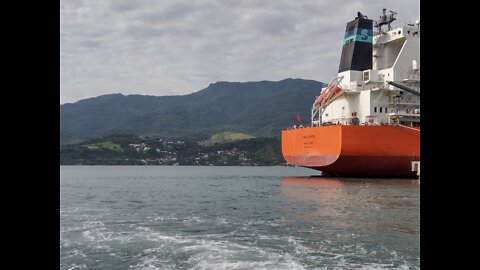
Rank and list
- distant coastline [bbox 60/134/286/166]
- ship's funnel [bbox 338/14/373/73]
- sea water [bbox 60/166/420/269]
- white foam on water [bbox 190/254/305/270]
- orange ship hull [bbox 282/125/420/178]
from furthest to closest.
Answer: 1. distant coastline [bbox 60/134/286/166]
2. ship's funnel [bbox 338/14/373/73]
3. orange ship hull [bbox 282/125/420/178]
4. sea water [bbox 60/166/420/269]
5. white foam on water [bbox 190/254/305/270]

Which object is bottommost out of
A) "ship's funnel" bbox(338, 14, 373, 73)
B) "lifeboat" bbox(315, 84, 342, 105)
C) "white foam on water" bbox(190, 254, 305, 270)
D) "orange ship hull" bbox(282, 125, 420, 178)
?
"white foam on water" bbox(190, 254, 305, 270)

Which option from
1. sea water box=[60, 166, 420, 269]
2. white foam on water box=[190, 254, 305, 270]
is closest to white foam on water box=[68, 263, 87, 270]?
sea water box=[60, 166, 420, 269]

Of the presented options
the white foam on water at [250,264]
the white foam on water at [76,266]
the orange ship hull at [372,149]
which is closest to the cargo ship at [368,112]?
the orange ship hull at [372,149]

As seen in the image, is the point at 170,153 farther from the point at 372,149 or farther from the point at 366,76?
the point at 372,149

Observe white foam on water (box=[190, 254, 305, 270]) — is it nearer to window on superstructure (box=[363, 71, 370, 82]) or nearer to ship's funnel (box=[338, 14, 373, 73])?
window on superstructure (box=[363, 71, 370, 82])

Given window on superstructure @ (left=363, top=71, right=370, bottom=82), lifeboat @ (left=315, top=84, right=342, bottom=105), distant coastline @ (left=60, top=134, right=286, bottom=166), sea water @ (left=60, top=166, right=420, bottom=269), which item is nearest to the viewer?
sea water @ (left=60, top=166, right=420, bottom=269)

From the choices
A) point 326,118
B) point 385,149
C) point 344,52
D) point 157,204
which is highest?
point 344,52

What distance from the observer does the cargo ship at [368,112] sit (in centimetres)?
3778

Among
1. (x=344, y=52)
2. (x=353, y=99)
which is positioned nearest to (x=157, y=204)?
(x=353, y=99)

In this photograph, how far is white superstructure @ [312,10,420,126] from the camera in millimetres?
41781
